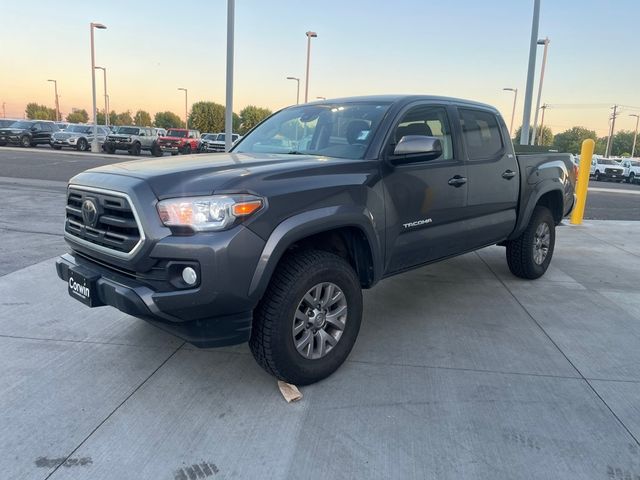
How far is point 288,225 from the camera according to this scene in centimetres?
293

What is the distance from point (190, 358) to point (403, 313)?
1.99 metres

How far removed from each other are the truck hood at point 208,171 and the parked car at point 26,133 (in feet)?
104

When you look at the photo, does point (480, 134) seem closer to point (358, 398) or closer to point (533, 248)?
point (533, 248)

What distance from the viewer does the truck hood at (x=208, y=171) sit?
9.18 ft

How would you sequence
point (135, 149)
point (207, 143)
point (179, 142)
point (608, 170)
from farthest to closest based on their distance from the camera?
point (608, 170), point (207, 143), point (179, 142), point (135, 149)

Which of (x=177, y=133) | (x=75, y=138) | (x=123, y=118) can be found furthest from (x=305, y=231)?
(x=123, y=118)

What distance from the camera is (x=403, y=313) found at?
A: 4.72m

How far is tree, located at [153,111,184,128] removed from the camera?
103m

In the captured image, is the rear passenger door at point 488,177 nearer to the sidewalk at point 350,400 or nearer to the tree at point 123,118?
the sidewalk at point 350,400

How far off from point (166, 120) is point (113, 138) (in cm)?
7931

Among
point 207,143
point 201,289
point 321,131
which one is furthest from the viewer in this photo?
point 207,143

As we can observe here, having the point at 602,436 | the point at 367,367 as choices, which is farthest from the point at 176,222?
the point at 602,436

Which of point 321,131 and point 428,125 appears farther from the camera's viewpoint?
point 428,125

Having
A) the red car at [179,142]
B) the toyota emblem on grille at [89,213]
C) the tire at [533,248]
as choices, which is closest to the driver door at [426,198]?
the tire at [533,248]
